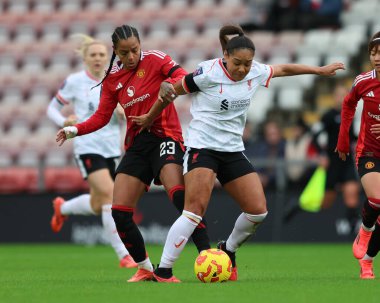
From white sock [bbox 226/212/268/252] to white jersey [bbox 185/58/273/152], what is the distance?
588 mm

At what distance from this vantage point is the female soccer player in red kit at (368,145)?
29.0 feet

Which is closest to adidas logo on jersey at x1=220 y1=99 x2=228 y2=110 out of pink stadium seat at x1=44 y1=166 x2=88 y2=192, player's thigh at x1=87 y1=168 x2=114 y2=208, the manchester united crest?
the manchester united crest

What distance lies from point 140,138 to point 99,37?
13454 mm

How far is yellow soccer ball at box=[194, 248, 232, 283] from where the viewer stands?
8.22 metres

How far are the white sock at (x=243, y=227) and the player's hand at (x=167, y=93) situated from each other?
4.04ft

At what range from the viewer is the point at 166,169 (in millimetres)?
8570

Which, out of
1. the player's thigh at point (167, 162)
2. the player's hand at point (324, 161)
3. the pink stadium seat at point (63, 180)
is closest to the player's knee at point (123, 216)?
the player's thigh at point (167, 162)

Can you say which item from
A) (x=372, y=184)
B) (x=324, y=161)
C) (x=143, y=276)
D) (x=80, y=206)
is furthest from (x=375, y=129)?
(x=324, y=161)

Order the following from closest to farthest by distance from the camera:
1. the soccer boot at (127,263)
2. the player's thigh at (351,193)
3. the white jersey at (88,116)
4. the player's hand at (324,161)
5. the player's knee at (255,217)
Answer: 1. the player's knee at (255,217)
2. the soccer boot at (127,263)
3. the white jersey at (88,116)
4. the player's thigh at (351,193)
5. the player's hand at (324,161)

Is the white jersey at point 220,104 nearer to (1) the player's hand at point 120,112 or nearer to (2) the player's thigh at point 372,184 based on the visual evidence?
(2) the player's thigh at point 372,184

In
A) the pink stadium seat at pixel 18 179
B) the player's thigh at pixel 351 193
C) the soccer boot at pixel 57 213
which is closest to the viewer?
the soccer boot at pixel 57 213

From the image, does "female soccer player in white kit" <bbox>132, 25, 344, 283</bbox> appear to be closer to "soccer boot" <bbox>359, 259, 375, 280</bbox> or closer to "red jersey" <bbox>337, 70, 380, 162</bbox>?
"red jersey" <bbox>337, 70, 380, 162</bbox>

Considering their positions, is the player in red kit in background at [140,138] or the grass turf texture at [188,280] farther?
the player in red kit in background at [140,138]

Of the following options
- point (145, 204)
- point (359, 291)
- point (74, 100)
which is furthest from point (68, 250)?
point (359, 291)
